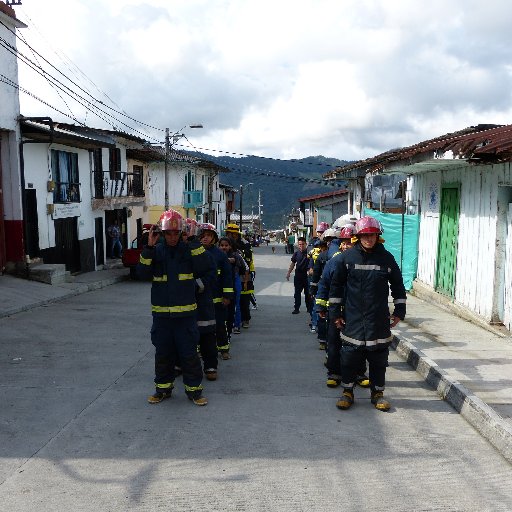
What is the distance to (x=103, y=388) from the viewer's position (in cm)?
577

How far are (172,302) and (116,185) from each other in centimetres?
2085

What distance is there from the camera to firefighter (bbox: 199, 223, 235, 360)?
6.76 m

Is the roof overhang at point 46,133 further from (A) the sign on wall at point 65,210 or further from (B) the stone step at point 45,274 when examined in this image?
(B) the stone step at point 45,274

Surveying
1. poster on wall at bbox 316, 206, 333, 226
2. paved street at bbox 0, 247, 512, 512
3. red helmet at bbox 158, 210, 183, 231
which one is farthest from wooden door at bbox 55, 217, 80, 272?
poster on wall at bbox 316, 206, 333, 226

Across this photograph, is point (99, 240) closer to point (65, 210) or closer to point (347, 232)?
point (65, 210)

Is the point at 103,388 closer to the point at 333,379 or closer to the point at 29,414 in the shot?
the point at 29,414

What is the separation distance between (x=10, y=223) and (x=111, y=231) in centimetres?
873

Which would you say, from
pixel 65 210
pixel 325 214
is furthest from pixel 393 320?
pixel 325 214

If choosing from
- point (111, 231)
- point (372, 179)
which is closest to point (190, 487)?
point (372, 179)

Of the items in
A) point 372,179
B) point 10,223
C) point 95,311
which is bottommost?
point 95,311

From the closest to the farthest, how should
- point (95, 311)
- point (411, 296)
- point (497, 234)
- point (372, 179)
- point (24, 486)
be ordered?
point (24, 486), point (497, 234), point (95, 311), point (411, 296), point (372, 179)

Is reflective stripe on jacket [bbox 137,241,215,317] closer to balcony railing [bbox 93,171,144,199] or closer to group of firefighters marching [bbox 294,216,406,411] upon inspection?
group of firefighters marching [bbox 294,216,406,411]

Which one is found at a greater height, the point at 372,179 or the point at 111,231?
the point at 372,179

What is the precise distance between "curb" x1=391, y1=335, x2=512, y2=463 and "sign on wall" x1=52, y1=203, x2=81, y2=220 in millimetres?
14588
